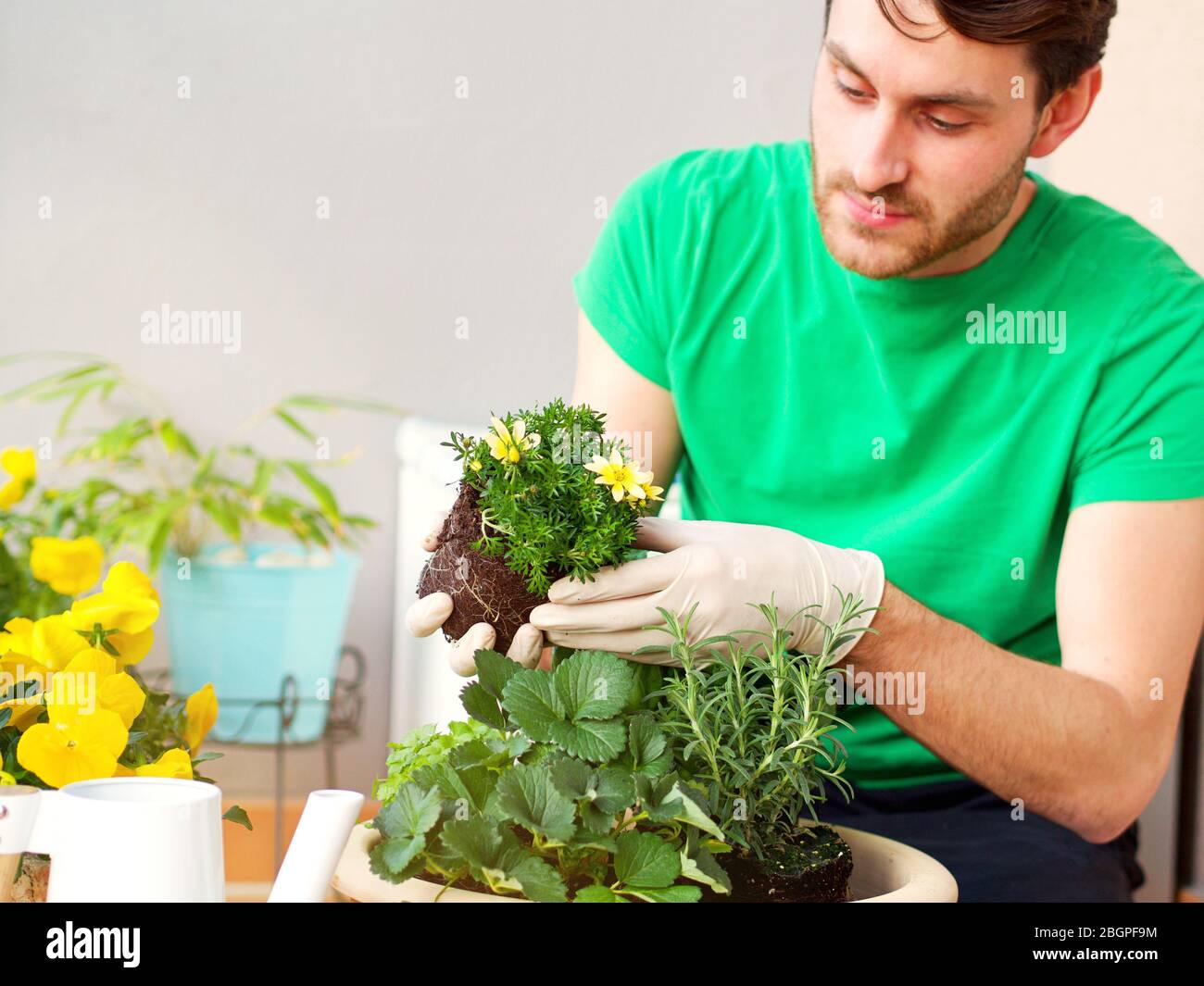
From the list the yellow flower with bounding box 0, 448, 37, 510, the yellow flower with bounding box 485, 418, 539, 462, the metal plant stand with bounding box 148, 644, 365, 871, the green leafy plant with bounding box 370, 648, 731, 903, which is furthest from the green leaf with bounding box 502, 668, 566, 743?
the metal plant stand with bounding box 148, 644, 365, 871

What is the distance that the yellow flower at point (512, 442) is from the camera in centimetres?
58

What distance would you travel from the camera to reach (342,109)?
2.17m

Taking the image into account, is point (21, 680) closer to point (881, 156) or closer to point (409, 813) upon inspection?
point (409, 813)

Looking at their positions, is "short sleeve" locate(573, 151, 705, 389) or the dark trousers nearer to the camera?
the dark trousers

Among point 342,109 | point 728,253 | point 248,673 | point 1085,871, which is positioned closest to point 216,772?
point 248,673

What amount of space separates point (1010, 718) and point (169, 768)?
2.34 feet

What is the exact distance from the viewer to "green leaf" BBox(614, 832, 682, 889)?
49 centimetres

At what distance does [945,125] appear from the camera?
106 centimetres

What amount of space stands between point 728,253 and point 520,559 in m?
0.81

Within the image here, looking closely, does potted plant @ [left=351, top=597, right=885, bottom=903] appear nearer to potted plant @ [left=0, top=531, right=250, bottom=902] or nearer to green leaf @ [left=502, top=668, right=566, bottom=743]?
green leaf @ [left=502, top=668, right=566, bottom=743]

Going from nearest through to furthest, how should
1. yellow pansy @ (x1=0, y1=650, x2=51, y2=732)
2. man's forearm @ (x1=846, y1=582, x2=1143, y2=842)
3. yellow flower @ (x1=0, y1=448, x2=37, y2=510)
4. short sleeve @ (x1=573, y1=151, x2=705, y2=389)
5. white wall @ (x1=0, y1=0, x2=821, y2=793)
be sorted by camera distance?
yellow pansy @ (x1=0, y1=650, x2=51, y2=732)
yellow flower @ (x1=0, y1=448, x2=37, y2=510)
man's forearm @ (x1=846, y1=582, x2=1143, y2=842)
short sleeve @ (x1=573, y1=151, x2=705, y2=389)
white wall @ (x1=0, y1=0, x2=821, y2=793)

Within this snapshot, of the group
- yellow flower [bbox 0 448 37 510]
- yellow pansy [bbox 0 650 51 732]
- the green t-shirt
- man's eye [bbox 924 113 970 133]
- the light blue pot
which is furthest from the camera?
the light blue pot

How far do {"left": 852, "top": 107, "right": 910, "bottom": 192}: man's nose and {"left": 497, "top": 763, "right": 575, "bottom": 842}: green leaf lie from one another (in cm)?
74

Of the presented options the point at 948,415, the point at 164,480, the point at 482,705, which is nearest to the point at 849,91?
the point at 948,415
